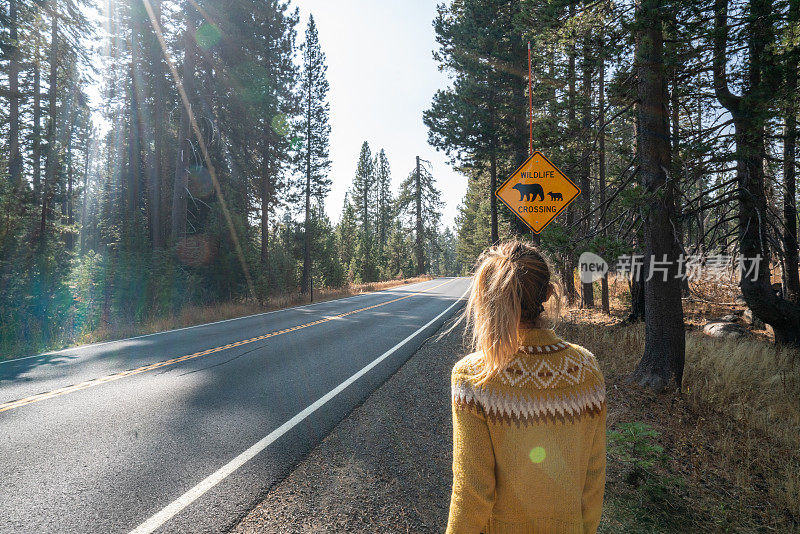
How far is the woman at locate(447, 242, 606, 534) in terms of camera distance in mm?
1398

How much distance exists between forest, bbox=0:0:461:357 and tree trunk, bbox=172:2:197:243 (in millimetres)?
55

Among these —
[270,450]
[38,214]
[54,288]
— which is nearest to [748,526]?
[270,450]

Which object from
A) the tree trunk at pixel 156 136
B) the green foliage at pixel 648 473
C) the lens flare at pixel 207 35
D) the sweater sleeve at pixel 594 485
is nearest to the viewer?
the sweater sleeve at pixel 594 485

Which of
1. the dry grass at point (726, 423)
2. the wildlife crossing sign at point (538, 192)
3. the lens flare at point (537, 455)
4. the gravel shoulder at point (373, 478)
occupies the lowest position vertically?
the dry grass at point (726, 423)

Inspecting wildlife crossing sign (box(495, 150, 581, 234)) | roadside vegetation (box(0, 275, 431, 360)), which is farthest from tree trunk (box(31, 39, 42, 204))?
wildlife crossing sign (box(495, 150, 581, 234))

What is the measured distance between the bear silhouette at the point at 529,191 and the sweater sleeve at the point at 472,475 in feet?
24.0

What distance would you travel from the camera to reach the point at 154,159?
20.9 meters

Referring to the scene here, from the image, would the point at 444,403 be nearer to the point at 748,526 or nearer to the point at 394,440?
the point at 394,440

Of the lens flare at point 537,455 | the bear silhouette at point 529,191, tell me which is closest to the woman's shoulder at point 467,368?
the lens flare at point 537,455

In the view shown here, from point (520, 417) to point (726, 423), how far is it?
5703 millimetres

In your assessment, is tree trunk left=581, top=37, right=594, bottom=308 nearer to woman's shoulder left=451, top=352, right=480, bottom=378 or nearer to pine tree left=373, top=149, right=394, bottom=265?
woman's shoulder left=451, top=352, right=480, bottom=378

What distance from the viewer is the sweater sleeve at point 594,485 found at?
155 cm

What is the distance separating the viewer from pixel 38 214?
15383 mm

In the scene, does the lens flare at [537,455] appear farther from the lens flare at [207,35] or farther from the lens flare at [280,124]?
the lens flare at [280,124]
